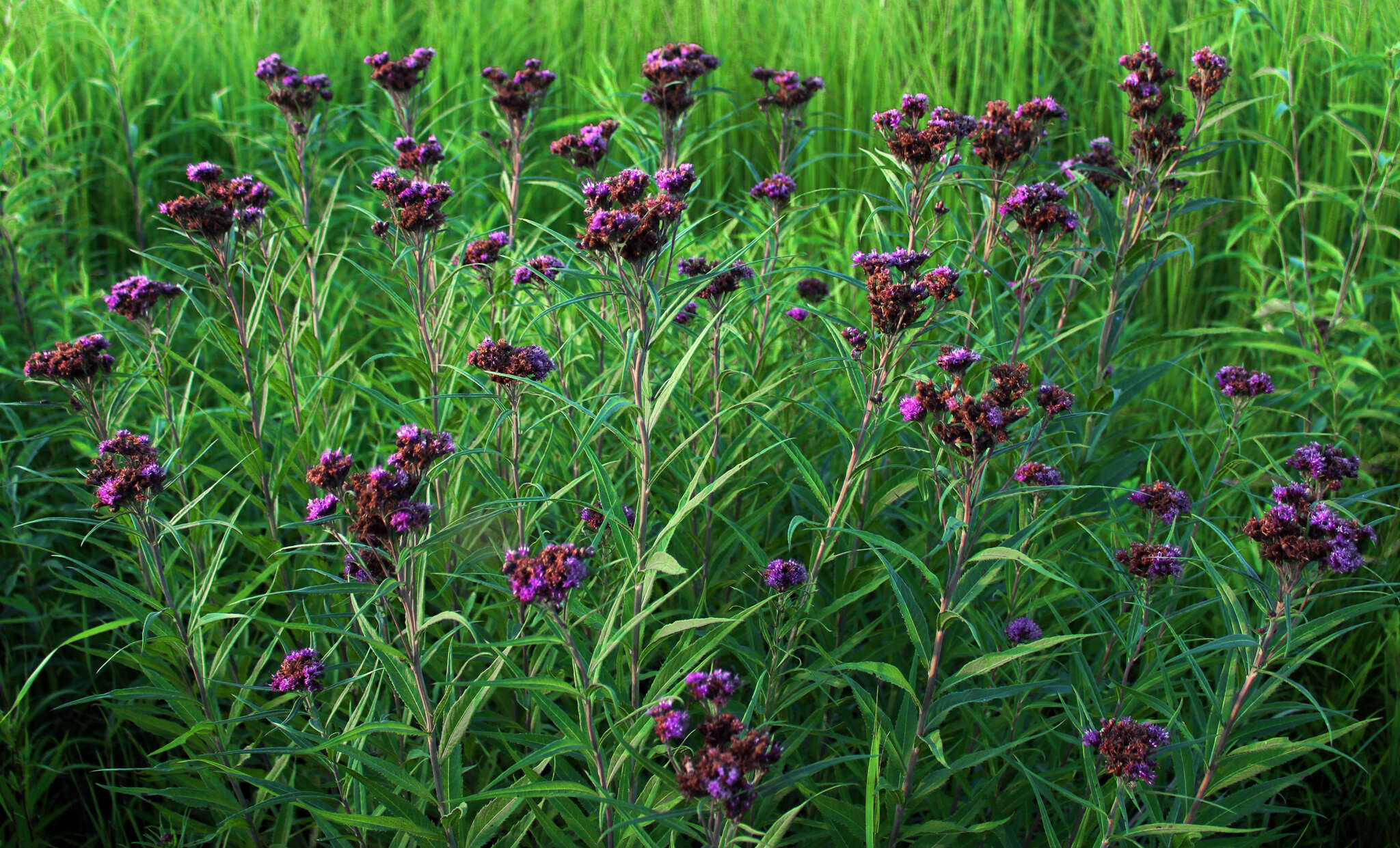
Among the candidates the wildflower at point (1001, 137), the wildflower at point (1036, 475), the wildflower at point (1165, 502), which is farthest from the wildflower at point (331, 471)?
the wildflower at point (1001, 137)

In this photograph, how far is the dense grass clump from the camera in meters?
1.98

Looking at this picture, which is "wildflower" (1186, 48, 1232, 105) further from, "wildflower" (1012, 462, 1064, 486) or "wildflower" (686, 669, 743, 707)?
"wildflower" (686, 669, 743, 707)

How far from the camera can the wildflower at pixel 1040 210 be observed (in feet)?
8.96

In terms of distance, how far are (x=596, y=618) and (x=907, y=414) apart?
880mm

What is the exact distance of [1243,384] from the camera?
280 centimetres

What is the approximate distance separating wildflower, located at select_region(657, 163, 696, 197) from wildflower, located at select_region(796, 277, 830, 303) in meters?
0.94

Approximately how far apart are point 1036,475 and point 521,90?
2.51m

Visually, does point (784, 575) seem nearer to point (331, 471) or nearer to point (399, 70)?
point (331, 471)

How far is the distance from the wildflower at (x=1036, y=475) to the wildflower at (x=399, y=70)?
288 centimetres

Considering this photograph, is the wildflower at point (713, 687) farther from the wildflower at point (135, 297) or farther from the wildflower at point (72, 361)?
the wildflower at point (135, 297)

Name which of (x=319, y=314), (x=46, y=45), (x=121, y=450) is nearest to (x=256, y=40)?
(x=46, y=45)

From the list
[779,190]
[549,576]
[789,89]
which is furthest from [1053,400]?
[789,89]

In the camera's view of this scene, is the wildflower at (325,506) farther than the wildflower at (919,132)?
No

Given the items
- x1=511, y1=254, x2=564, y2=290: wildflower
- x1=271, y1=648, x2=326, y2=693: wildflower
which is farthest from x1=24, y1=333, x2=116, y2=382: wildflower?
x1=511, y1=254, x2=564, y2=290: wildflower
